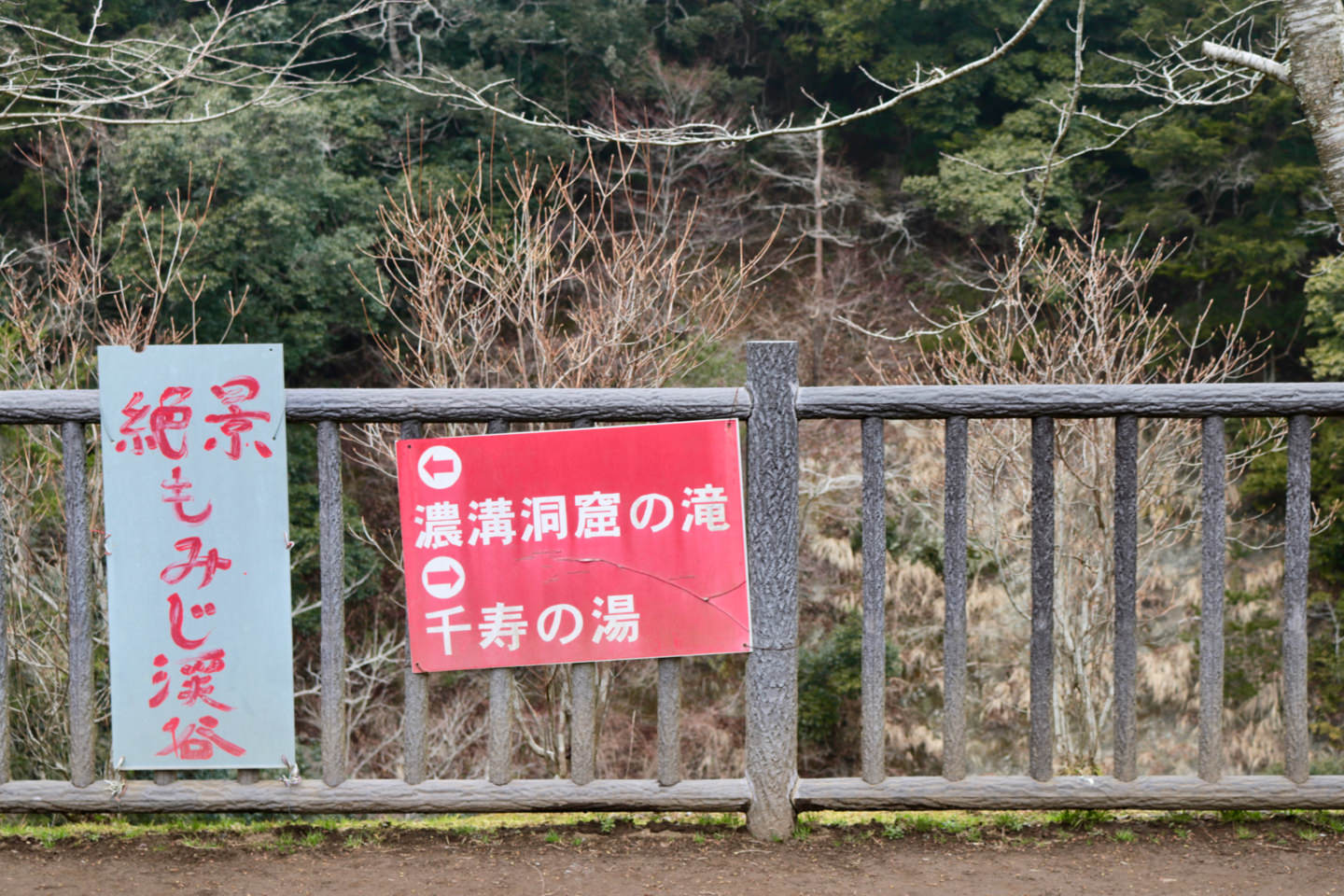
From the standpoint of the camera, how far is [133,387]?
2.49 metres

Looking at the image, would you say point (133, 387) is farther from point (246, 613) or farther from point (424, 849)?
point (424, 849)

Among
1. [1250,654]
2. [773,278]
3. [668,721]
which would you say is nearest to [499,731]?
[668,721]

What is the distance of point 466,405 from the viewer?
247 centimetres

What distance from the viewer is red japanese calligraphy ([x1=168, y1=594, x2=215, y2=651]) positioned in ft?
8.30

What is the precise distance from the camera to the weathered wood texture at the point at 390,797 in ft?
8.41

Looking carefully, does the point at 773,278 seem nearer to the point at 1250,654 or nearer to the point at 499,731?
the point at 1250,654

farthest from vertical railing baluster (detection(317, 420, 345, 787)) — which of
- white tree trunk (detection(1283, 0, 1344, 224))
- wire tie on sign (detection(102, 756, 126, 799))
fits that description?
white tree trunk (detection(1283, 0, 1344, 224))

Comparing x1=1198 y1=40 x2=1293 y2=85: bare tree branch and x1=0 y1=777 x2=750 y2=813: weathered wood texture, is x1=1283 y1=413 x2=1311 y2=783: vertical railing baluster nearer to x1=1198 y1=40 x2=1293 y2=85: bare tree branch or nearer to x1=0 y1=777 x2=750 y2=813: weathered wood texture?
x1=0 y1=777 x2=750 y2=813: weathered wood texture

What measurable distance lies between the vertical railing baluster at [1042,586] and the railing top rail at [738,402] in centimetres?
8

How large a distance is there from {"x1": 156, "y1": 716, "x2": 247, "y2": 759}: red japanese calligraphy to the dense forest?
15.5ft

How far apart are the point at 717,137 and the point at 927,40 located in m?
16.2

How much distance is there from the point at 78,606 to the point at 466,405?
96 cm

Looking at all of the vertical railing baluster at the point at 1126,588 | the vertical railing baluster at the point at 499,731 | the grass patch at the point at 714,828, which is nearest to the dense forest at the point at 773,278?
the grass patch at the point at 714,828

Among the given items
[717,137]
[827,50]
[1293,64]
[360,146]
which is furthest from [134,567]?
[827,50]
